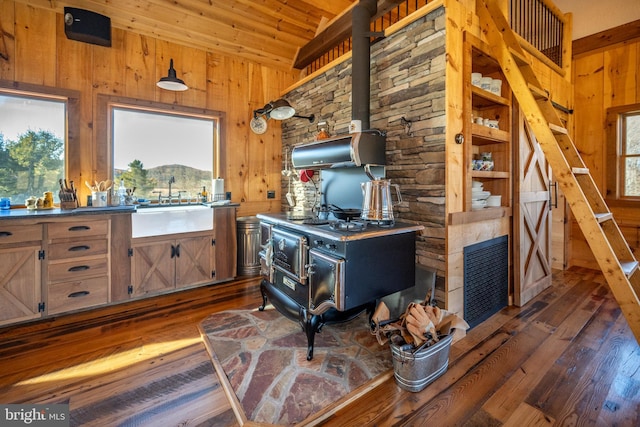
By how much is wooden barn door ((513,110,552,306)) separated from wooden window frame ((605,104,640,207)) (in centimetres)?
118

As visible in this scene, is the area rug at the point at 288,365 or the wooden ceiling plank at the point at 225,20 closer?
the area rug at the point at 288,365

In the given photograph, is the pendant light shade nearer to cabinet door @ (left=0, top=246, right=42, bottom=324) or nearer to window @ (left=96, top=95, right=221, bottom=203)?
window @ (left=96, top=95, right=221, bottom=203)

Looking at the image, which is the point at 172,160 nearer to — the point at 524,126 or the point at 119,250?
the point at 119,250

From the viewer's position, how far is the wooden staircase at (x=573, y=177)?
5.67 ft

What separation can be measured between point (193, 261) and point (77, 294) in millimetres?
1061

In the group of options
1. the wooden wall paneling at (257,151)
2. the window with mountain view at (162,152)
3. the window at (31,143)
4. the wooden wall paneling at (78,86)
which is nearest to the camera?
the window at (31,143)

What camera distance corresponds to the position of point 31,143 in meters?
2.94

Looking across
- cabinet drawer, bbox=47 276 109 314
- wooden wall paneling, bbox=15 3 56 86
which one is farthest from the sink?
wooden wall paneling, bbox=15 3 56 86

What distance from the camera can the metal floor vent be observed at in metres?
2.39

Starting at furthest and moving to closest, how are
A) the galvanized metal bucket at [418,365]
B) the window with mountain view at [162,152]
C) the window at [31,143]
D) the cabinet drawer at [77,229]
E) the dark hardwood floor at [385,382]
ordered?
the window with mountain view at [162,152] < the window at [31,143] < the cabinet drawer at [77,229] < the galvanized metal bucket at [418,365] < the dark hardwood floor at [385,382]

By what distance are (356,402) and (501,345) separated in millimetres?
1285

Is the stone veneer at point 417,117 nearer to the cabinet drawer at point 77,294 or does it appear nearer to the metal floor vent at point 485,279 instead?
the metal floor vent at point 485,279

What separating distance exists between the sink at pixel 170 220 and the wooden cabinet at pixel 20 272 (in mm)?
757

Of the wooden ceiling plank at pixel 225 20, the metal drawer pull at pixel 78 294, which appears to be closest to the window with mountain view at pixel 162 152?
the wooden ceiling plank at pixel 225 20
